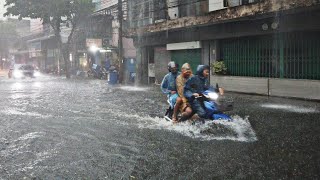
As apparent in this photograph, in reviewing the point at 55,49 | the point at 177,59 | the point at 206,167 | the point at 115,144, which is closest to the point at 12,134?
the point at 115,144

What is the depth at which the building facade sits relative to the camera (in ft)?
47.4

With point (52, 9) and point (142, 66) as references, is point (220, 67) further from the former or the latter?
point (52, 9)

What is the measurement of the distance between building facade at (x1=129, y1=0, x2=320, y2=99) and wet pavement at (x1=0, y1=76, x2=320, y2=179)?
4247mm

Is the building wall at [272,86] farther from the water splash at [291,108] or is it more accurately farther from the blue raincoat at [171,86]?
the blue raincoat at [171,86]

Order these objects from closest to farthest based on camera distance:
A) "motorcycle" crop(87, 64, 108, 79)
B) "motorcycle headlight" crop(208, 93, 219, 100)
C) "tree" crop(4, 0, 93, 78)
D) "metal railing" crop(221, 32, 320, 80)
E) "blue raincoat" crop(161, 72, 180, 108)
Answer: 1. "motorcycle headlight" crop(208, 93, 219, 100)
2. "blue raincoat" crop(161, 72, 180, 108)
3. "metal railing" crop(221, 32, 320, 80)
4. "motorcycle" crop(87, 64, 108, 79)
5. "tree" crop(4, 0, 93, 78)

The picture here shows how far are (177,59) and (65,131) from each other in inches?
604

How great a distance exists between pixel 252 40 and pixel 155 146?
12.1 metres

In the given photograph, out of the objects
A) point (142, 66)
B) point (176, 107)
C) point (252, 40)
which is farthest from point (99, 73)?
point (176, 107)

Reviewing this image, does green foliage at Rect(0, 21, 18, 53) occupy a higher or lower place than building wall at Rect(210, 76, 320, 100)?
higher

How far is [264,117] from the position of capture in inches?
398

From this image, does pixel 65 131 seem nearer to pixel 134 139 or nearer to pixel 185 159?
pixel 134 139

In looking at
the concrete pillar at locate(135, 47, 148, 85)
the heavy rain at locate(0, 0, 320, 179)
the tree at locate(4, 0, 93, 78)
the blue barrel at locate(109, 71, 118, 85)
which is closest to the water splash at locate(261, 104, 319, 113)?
the heavy rain at locate(0, 0, 320, 179)

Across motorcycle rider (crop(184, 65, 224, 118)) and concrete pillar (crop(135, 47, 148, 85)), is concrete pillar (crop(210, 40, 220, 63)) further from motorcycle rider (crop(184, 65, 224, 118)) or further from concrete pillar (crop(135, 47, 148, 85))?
motorcycle rider (crop(184, 65, 224, 118))

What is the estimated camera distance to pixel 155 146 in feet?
22.2
